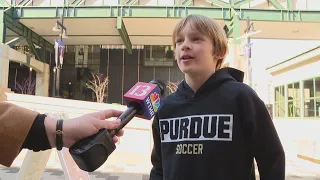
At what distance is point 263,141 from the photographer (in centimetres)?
163

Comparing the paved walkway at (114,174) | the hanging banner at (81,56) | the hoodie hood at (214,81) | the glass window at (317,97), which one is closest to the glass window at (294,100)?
the glass window at (317,97)

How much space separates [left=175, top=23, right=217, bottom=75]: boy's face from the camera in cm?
180

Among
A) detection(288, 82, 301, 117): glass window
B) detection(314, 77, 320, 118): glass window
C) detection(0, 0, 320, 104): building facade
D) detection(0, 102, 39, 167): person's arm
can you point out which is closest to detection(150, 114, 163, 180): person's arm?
detection(0, 102, 39, 167): person's arm

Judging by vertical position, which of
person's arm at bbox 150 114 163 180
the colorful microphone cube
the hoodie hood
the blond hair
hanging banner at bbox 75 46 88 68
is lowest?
person's arm at bbox 150 114 163 180

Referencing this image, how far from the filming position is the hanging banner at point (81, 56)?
2948 centimetres

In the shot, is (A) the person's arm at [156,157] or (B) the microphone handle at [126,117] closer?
(B) the microphone handle at [126,117]

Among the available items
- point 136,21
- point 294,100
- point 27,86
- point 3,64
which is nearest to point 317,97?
point 294,100

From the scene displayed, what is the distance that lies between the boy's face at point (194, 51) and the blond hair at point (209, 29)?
26 mm

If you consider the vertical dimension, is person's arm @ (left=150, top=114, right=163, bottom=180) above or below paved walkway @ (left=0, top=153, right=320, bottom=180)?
above

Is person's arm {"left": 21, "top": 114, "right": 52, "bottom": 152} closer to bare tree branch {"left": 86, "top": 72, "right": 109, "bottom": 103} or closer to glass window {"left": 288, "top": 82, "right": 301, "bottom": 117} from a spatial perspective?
glass window {"left": 288, "top": 82, "right": 301, "bottom": 117}

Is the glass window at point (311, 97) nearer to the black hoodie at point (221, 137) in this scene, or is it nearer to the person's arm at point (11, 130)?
the black hoodie at point (221, 137)

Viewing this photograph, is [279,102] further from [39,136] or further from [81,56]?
[81,56]

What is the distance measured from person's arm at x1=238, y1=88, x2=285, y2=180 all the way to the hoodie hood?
9.2 inches

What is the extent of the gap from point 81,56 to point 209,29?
29.1 meters
